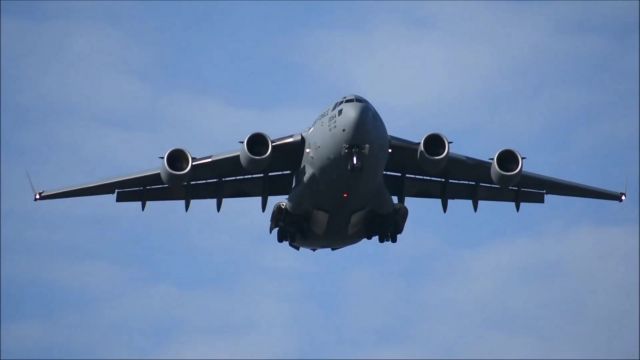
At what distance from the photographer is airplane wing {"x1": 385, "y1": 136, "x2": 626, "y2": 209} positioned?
24.6m

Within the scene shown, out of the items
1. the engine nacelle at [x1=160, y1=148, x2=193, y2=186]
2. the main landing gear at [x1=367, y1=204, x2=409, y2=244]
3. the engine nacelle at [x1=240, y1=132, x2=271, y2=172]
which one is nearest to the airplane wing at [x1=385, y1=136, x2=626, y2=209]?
the main landing gear at [x1=367, y1=204, x2=409, y2=244]

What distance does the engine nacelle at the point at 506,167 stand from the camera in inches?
898

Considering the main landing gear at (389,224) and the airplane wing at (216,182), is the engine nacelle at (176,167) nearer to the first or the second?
the airplane wing at (216,182)

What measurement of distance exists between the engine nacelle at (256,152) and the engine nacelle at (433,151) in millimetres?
3259

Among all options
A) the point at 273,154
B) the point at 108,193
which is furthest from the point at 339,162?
the point at 108,193

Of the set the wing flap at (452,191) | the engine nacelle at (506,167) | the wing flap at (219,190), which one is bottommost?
the engine nacelle at (506,167)

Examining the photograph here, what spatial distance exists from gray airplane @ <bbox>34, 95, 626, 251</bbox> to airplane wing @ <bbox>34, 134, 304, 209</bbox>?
0.02 meters

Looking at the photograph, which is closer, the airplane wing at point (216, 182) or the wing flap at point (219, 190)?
the airplane wing at point (216, 182)

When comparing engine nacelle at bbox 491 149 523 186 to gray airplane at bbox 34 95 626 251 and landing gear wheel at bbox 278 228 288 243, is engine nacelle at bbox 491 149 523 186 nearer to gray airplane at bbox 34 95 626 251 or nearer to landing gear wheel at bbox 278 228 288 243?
gray airplane at bbox 34 95 626 251

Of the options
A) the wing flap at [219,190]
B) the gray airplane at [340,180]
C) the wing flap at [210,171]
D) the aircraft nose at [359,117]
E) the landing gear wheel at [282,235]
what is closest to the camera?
the aircraft nose at [359,117]

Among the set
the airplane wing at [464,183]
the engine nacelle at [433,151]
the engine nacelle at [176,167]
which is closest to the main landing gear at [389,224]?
the airplane wing at [464,183]

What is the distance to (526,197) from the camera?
2650 cm

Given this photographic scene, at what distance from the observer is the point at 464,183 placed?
85.9 feet

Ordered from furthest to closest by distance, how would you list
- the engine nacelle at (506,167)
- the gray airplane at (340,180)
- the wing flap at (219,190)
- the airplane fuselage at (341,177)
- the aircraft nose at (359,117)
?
1. the wing flap at (219,190)
2. the engine nacelle at (506,167)
3. the gray airplane at (340,180)
4. the airplane fuselage at (341,177)
5. the aircraft nose at (359,117)
